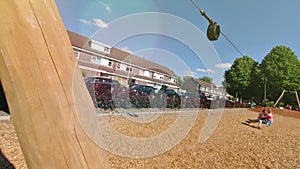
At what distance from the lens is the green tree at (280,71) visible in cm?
3259

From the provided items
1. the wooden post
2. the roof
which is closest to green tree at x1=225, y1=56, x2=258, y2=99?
the roof

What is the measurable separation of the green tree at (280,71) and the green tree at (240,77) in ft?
14.7

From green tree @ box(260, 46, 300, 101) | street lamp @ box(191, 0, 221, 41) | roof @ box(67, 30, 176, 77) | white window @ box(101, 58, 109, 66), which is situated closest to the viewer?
street lamp @ box(191, 0, 221, 41)

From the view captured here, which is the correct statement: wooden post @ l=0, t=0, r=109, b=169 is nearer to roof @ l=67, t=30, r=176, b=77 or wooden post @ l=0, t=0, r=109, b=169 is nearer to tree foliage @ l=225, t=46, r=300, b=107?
roof @ l=67, t=30, r=176, b=77

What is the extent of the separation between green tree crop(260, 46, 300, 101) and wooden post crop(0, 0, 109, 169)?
39018 mm

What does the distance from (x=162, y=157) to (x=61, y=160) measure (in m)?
3.03

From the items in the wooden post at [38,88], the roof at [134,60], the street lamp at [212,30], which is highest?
the roof at [134,60]

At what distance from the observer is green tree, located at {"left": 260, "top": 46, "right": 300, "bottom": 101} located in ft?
107

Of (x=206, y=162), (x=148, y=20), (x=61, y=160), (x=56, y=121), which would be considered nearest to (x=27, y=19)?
(x=56, y=121)

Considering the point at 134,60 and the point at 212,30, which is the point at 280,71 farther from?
the point at 212,30

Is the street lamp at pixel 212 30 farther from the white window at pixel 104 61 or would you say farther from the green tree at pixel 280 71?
the green tree at pixel 280 71

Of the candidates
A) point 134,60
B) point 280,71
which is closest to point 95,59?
point 134,60

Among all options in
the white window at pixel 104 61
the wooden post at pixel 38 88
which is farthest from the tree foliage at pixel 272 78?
the wooden post at pixel 38 88

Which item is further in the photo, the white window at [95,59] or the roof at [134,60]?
the white window at [95,59]
